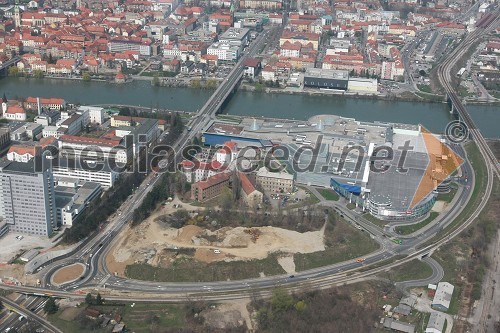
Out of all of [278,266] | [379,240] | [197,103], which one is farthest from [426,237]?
[197,103]

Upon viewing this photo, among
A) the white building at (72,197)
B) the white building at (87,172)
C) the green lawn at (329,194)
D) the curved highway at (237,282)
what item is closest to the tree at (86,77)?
the white building at (87,172)

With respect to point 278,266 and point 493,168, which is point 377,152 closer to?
point 493,168

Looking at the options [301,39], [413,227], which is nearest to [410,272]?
[413,227]

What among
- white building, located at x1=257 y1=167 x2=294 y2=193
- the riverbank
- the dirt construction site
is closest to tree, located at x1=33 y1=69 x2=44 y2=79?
the riverbank

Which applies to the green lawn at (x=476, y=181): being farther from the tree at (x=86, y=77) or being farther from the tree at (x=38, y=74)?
the tree at (x=38, y=74)

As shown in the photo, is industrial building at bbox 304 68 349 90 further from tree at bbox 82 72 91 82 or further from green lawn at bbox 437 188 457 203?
green lawn at bbox 437 188 457 203

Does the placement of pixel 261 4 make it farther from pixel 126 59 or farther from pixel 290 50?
pixel 126 59
